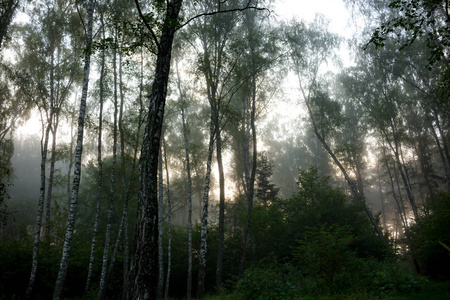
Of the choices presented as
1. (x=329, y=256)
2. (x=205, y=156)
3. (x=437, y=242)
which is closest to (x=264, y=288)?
(x=329, y=256)

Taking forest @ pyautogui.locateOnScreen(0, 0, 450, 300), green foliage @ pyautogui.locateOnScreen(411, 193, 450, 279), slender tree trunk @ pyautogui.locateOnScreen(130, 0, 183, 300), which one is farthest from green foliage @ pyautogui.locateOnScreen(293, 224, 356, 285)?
green foliage @ pyautogui.locateOnScreen(411, 193, 450, 279)

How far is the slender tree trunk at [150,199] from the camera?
4.64 meters

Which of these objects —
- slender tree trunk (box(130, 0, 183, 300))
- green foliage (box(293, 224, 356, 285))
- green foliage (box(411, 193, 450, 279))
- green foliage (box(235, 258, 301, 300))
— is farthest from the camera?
green foliage (box(411, 193, 450, 279))

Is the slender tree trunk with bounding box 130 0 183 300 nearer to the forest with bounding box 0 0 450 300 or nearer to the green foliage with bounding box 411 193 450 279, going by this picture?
the forest with bounding box 0 0 450 300

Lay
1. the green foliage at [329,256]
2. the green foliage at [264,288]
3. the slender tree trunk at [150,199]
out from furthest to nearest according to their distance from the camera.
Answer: the green foliage at [329,256] < the green foliage at [264,288] < the slender tree trunk at [150,199]

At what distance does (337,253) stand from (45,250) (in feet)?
45.9

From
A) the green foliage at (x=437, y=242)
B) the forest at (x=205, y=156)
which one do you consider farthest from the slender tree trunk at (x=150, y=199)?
the green foliage at (x=437, y=242)

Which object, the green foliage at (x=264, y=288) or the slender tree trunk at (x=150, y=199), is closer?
the slender tree trunk at (x=150, y=199)

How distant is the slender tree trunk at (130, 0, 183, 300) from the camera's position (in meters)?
4.64

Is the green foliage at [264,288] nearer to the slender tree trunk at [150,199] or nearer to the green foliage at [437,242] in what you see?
the slender tree trunk at [150,199]

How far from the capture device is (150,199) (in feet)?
16.6

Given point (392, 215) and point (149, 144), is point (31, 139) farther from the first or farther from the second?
point (392, 215)

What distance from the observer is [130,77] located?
1500 centimetres

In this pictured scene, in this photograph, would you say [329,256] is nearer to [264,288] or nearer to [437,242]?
[264,288]
